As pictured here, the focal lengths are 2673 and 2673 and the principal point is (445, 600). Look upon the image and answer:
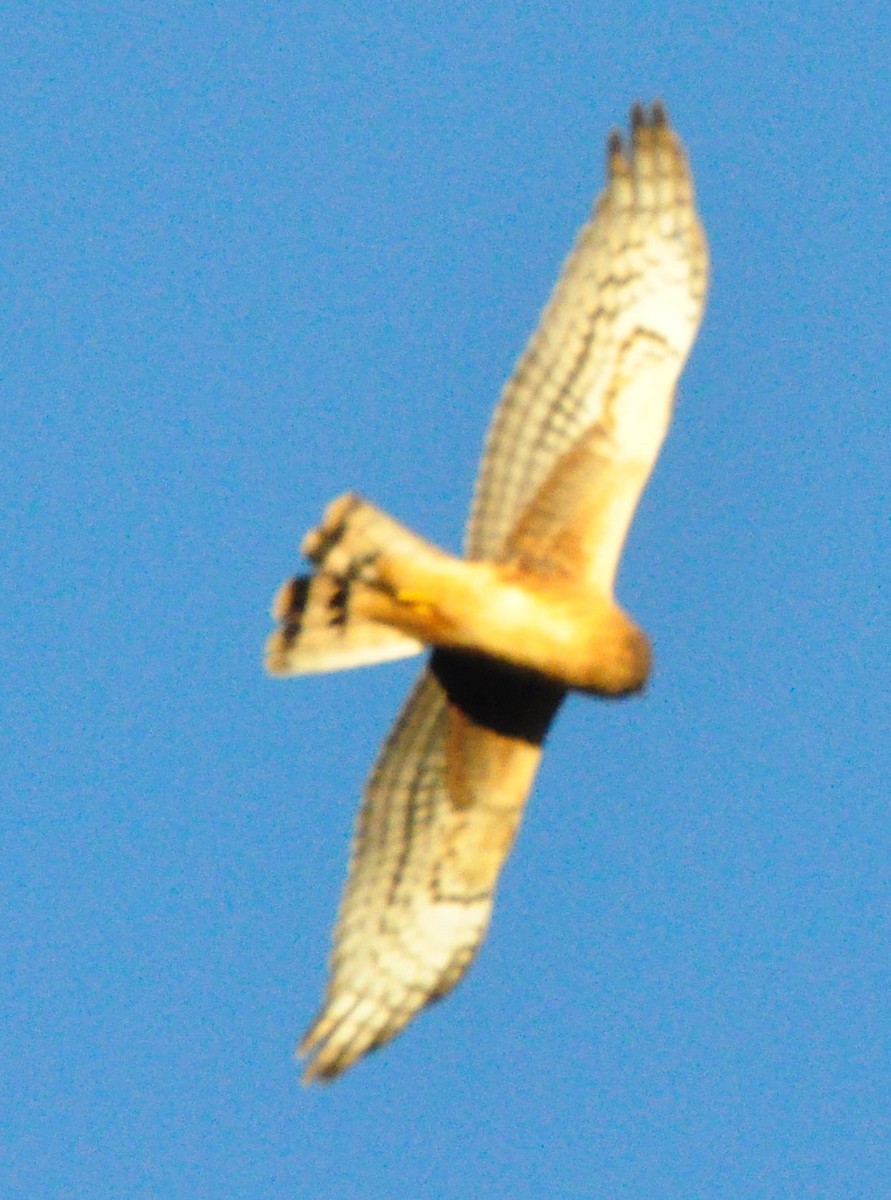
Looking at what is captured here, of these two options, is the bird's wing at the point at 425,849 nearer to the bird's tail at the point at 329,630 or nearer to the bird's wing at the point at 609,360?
the bird's tail at the point at 329,630

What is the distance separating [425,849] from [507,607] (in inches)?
53.1

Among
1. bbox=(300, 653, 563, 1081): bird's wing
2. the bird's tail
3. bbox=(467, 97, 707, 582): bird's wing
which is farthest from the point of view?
bbox=(300, 653, 563, 1081): bird's wing

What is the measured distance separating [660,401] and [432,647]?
1520 mm

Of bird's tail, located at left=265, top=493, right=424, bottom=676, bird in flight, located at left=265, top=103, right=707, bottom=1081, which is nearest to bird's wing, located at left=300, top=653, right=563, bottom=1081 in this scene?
bird in flight, located at left=265, top=103, right=707, bottom=1081

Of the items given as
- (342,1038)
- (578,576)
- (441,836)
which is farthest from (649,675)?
(342,1038)

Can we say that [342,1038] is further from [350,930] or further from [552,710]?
[552,710]

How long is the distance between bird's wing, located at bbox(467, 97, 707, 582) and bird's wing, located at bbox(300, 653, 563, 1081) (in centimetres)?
77

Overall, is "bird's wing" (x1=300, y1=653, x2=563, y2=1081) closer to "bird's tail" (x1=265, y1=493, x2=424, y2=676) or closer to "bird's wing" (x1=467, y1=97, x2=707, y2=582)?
"bird's tail" (x1=265, y1=493, x2=424, y2=676)

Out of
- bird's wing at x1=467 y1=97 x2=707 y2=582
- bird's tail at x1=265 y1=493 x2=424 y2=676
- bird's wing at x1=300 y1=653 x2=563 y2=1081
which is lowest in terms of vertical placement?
bird's wing at x1=300 y1=653 x2=563 y2=1081

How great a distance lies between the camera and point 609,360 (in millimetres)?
11977

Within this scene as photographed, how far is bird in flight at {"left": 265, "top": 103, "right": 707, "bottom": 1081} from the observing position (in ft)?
38.0

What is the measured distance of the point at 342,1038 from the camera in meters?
12.1

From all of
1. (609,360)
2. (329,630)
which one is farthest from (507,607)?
(609,360)

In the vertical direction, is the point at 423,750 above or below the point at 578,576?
below
